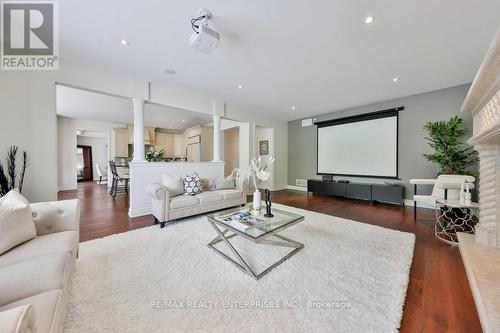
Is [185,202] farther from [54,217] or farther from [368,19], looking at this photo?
[368,19]

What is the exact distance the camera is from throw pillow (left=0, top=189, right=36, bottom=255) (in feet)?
3.93

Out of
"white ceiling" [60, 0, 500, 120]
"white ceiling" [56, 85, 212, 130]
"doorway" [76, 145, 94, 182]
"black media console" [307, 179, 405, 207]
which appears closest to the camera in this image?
"white ceiling" [60, 0, 500, 120]

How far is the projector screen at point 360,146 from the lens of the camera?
4.49 meters

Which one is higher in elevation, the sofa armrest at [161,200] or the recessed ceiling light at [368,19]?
the recessed ceiling light at [368,19]

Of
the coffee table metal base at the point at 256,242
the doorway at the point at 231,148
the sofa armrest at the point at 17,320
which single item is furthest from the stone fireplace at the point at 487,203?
the doorway at the point at 231,148

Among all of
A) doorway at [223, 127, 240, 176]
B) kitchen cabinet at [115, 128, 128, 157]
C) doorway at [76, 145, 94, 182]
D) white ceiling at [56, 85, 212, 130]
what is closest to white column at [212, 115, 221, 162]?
white ceiling at [56, 85, 212, 130]

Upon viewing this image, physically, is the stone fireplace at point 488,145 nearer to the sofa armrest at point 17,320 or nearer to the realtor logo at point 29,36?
the sofa armrest at point 17,320

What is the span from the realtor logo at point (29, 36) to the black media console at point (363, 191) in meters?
5.83

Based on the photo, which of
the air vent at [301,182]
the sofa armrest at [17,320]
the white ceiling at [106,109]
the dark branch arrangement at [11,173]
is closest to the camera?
the sofa armrest at [17,320]

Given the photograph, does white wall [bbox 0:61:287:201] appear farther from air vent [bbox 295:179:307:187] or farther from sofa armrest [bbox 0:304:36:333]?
air vent [bbox 295:179:307:187]

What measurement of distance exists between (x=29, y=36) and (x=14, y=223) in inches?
101

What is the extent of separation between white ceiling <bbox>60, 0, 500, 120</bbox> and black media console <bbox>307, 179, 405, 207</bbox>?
2.21 metres

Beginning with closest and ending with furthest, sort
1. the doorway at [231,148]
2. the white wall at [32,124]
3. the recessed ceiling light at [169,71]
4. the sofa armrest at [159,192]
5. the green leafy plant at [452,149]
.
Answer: the white wall at [32,124] → the sofa armrest at [159,192] → the recessed ceiling light at [169,71] → the green leafy plant at [452,149] → the doorway at [231,148]

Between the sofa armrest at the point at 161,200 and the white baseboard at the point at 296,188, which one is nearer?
the sofa armrest at the point at 161,200
